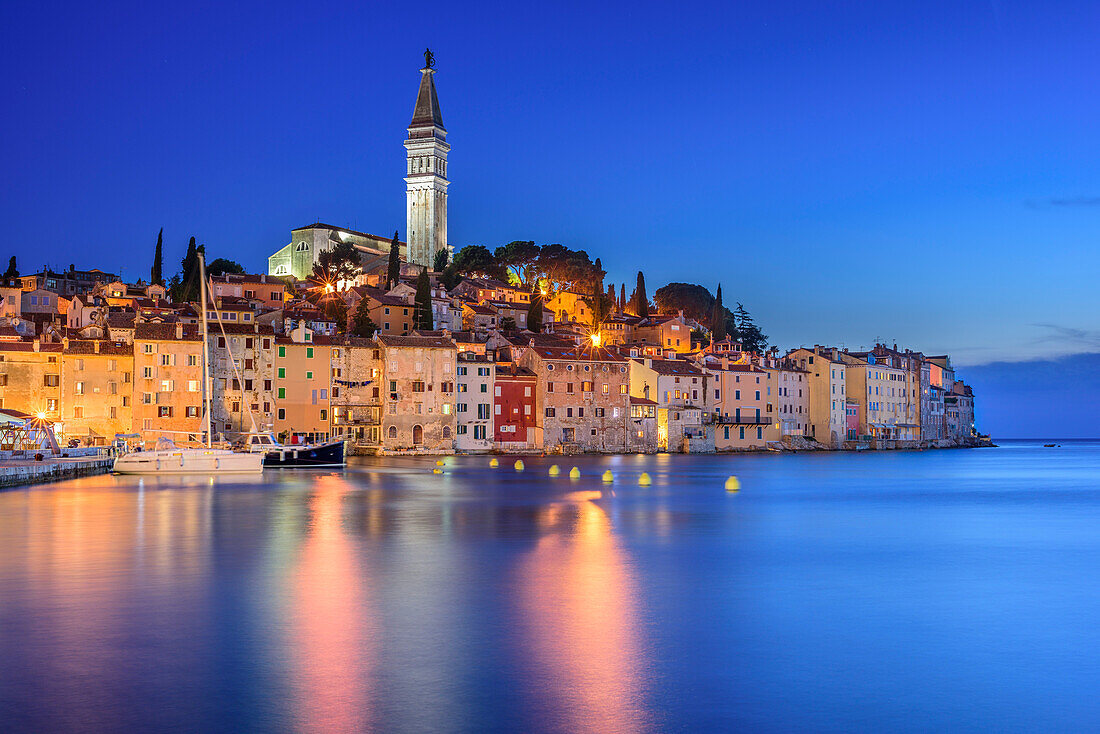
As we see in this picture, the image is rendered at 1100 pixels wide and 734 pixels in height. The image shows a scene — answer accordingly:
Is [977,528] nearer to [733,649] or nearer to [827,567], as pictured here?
[827,567]

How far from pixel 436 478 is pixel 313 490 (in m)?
9.64

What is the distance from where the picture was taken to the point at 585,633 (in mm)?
13648

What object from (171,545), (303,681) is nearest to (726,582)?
(303,681)

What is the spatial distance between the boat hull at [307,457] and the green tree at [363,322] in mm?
19890

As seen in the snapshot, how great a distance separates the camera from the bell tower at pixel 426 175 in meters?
145

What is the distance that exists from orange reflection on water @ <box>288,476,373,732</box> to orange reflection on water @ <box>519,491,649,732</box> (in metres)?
2.01

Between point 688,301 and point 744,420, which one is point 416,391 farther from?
point 688,301

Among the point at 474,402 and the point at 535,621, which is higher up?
the point at 474,402

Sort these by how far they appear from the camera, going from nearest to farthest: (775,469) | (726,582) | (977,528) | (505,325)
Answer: (726,582), (977,528), (775,469), (505,325)

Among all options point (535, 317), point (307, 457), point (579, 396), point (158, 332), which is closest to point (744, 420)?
point (579, 396)

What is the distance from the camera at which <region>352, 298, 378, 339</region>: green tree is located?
3196 inches

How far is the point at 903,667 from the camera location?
12.1 meters

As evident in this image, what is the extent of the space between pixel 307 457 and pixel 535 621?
4672 centimetres

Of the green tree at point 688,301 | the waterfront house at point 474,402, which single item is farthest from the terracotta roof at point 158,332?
the green tree at point 688,301
